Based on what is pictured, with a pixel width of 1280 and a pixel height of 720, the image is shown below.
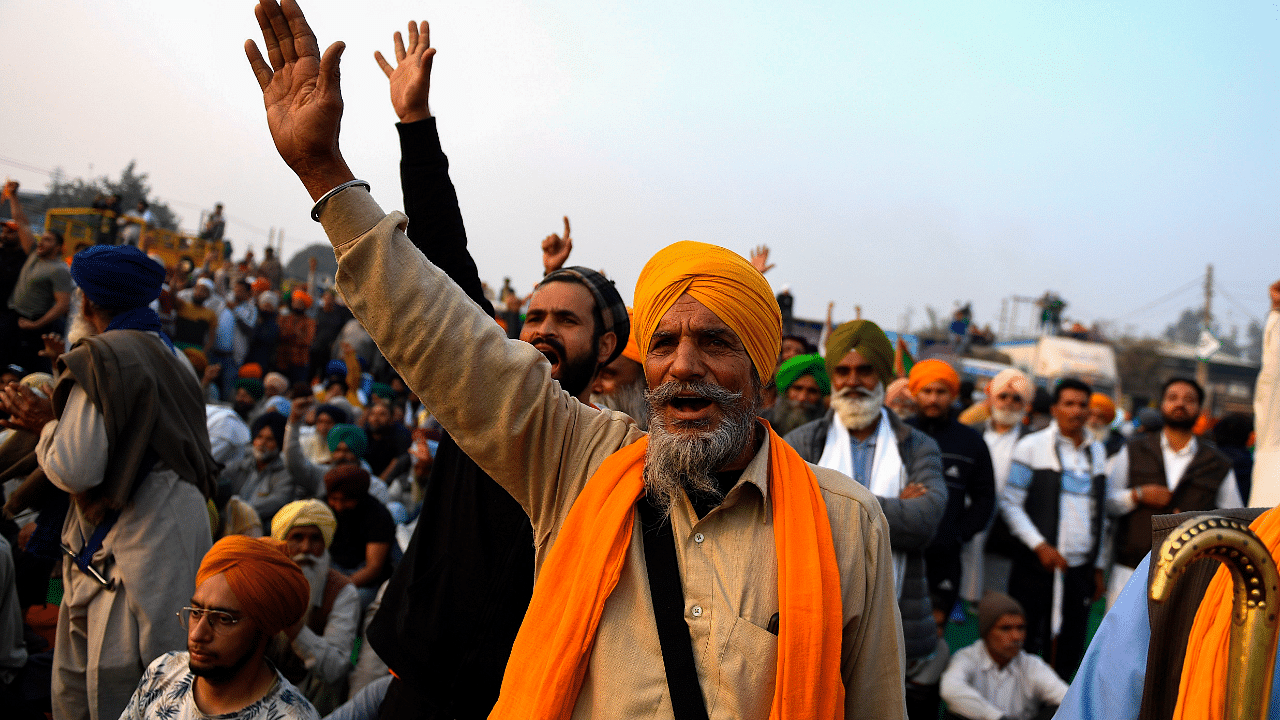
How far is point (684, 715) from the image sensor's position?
1575mm

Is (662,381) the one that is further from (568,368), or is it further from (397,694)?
(397,694)

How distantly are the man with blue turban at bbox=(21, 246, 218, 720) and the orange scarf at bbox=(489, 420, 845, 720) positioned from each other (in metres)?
2.21

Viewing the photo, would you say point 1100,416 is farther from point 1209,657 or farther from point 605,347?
point 1209,657

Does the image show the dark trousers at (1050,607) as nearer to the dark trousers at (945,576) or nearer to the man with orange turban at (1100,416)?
→ the dark trousers at (945,576)

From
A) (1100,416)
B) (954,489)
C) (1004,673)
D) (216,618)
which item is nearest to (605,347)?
(216,618)

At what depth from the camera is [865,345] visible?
4.47m

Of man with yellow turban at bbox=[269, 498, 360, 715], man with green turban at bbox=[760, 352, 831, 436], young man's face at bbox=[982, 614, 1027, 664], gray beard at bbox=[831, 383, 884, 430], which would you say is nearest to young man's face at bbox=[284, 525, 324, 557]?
man with yellow turban at bbox=[269, 498, 360, 715]

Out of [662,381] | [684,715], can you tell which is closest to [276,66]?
[662,381]

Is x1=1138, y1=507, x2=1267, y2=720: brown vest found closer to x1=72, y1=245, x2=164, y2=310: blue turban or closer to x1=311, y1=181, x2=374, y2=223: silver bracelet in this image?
x1=311, y1=181, x2=374, y2=223: silver bracelet

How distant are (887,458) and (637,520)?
2.61m

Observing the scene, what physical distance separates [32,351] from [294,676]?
637 centimetres

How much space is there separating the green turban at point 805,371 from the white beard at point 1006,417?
1.68 m

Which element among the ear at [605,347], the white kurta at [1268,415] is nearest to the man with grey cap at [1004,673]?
the white kurta at [1268,415]

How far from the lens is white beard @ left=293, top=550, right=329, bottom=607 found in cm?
452
